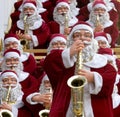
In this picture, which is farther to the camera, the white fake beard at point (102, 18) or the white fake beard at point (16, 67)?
the white fake beard at point (102, 18)

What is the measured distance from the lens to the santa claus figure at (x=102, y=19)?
10992mm

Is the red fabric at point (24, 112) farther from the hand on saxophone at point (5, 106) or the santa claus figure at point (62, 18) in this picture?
the santa claus figure at point (62, 18)

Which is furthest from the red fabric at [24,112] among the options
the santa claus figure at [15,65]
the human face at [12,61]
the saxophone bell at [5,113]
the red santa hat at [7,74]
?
the human face at [12,61]

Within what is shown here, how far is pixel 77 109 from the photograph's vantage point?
5.91 m

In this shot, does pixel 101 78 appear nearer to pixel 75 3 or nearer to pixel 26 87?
pixel 26 87

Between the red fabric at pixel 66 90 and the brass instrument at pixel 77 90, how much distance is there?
0.24 meters

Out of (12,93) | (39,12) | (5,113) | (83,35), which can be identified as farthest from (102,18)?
(83,35)

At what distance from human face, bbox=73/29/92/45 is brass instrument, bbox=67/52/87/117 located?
28 cm

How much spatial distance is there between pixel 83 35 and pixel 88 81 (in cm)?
41

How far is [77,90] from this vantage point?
5.81 meters

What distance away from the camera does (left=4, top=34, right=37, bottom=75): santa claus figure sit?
988 cm

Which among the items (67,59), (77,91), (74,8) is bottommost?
(77,91)

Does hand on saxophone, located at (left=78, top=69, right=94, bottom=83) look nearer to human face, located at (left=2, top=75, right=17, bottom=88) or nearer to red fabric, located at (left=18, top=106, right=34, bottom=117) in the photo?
red fabric, located at (left=18, top=106, right=34, bottom=117)

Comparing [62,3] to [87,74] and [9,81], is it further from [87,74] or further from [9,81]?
[87,74]
